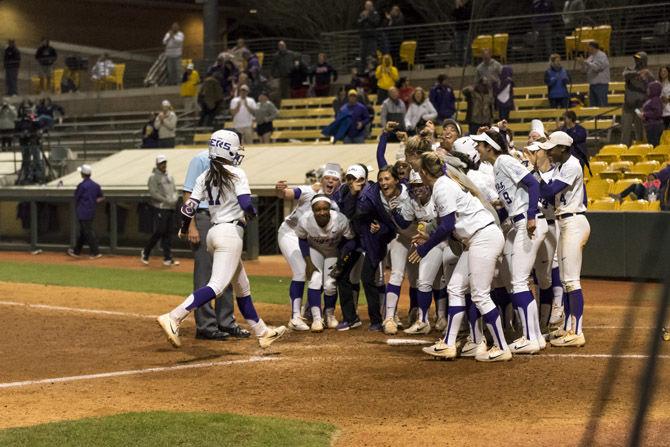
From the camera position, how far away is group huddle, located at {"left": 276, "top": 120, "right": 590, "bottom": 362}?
33.7 ft

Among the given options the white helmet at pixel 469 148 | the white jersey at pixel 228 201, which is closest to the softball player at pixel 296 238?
the white jersey at pixel 228 201

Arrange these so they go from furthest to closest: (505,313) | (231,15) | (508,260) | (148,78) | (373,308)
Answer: (231,15), (148,78), (373,308), (505,313), (508,260)

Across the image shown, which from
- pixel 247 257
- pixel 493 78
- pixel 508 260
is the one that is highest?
pixel 493 78

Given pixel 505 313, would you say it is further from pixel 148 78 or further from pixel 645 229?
pixel 148 78

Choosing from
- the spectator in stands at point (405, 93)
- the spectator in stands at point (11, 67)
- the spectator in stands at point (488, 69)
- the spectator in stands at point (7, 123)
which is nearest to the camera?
the spectator in stands at point (488, 69)

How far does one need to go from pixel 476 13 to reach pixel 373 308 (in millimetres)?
28209

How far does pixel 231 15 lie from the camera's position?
50594 millimetres

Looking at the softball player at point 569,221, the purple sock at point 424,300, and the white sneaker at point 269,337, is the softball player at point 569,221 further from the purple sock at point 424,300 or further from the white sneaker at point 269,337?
the white sneaker at point 269,337

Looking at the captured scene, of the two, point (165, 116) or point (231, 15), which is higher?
point (231, 15)

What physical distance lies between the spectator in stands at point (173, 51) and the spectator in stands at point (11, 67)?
592cm

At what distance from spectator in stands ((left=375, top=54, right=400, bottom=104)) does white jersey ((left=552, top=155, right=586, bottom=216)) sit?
1676cm

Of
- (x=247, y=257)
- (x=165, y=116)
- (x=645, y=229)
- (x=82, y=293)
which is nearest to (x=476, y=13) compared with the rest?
(x=165, y=116)

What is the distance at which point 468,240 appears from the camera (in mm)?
10195

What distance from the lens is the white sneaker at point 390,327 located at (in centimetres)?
1216
